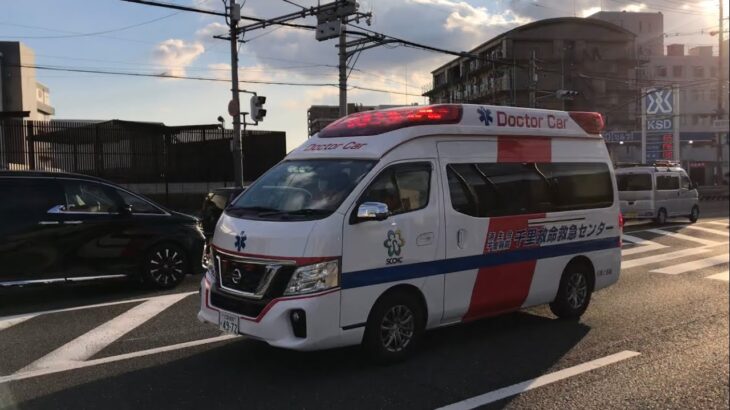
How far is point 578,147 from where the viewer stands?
7.38 meters

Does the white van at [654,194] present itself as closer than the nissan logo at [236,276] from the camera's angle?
No

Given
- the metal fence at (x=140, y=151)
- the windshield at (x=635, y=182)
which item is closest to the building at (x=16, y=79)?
the metal fence at (x=140, y=151)

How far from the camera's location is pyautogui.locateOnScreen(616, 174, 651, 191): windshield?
2077cm

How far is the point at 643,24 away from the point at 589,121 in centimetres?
9384

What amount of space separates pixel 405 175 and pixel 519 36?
7187 cm

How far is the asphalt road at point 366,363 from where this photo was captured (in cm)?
461

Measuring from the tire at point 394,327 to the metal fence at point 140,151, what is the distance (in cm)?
1844

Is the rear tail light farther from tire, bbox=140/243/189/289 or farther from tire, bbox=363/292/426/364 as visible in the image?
tire, bbox=140/243/189/289

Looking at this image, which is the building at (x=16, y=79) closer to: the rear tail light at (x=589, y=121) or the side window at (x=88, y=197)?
the side window at (x=88, y=197)

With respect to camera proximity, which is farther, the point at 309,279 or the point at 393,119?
the point at 393,119

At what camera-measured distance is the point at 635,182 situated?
68.9ft

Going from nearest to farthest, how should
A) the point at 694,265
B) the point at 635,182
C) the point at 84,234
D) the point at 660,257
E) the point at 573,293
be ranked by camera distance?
the point at 573,293 → the point at 84,234 → the point at 694,265 → the point at 660,257 → the point at 635,182

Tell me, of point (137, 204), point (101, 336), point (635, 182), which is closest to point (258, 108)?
point (137, 204)

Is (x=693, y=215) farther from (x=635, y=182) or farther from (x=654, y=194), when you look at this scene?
(x=635, y=182)
